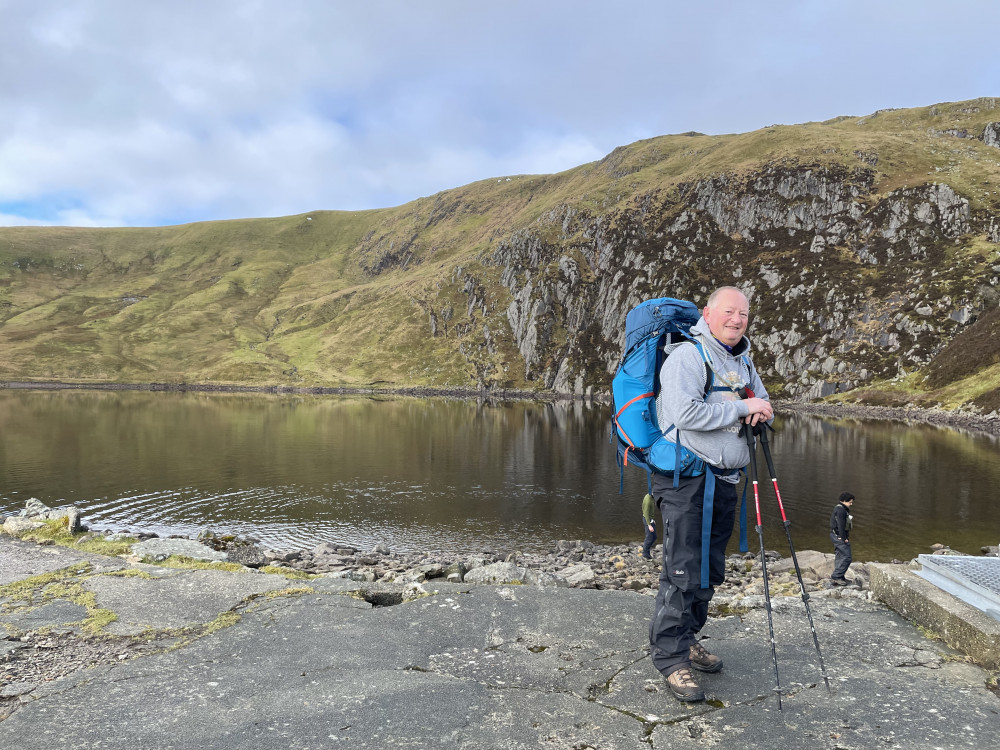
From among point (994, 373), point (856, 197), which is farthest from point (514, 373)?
point (994, 373)

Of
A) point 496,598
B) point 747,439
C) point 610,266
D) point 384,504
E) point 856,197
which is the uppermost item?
point 856,197

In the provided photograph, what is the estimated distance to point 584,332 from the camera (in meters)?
178

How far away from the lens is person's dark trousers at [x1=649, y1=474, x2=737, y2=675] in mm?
6008

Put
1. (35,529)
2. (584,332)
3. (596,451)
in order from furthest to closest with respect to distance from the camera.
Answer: (584,332), (596,451), (35,529)

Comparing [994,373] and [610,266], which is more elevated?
[610,266]

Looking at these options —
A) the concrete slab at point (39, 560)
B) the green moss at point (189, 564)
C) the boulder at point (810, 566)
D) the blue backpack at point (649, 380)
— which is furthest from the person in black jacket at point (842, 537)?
the concrete slab at point (39, 560)

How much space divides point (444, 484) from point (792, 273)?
136 meters

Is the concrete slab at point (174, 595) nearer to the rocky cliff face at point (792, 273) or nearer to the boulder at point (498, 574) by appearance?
the boulder at point (498, 574)

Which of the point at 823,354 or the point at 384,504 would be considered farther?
the point at 823,354

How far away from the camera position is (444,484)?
42.5 m

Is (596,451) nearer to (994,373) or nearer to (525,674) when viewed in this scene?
(525,674)

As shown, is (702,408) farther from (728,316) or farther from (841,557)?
(841,557)

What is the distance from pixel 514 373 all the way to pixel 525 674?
178892 mm

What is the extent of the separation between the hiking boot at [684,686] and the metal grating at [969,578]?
3789 mm
